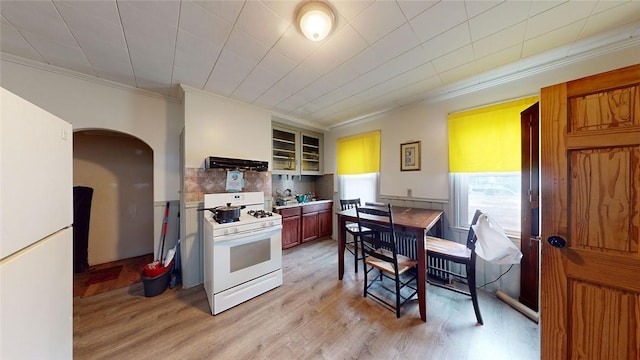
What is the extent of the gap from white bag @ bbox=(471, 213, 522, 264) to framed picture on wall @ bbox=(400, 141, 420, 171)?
124 cm

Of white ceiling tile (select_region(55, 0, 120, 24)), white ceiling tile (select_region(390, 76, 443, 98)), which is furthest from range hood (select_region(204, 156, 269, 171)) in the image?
white ceiling tile (select_region(390, 76, 443, 98))

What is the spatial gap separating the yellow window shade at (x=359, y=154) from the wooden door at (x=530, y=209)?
1.84 m

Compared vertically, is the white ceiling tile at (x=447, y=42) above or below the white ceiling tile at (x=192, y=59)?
above

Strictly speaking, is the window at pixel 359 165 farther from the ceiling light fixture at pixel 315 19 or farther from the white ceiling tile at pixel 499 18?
the ceiling light fixture at pixel 315 19

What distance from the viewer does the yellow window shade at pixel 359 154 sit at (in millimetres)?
3527

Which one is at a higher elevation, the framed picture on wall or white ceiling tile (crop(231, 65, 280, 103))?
white ceiling tile (crop(231, 65, 280, 103))

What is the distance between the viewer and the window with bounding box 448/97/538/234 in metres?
2.15

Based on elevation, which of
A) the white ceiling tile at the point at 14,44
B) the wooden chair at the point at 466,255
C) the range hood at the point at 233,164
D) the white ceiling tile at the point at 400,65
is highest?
the white ceiling tile at the point at 400,65

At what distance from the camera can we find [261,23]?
1449mm

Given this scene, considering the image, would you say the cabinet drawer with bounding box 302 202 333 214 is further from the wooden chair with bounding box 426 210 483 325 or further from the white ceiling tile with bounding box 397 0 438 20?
the white ceiling tile with bounding box 397 0 438 20

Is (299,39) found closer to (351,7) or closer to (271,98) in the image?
(351,7)

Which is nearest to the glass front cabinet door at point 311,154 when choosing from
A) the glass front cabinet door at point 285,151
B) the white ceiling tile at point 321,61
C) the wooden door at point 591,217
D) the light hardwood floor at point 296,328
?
the glass front cabinet door at point 285,151

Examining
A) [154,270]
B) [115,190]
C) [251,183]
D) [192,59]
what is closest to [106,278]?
[154,270]

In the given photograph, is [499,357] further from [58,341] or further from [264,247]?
[58,341]
